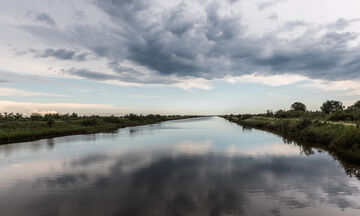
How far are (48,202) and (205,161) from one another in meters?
13.6

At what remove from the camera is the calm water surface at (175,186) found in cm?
1040

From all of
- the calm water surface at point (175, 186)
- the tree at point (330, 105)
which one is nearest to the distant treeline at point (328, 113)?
the tree at point (330, 105)

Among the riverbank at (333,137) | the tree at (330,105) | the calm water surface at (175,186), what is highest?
the tree at (330,105)

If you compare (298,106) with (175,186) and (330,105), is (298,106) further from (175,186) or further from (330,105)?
(175,186)

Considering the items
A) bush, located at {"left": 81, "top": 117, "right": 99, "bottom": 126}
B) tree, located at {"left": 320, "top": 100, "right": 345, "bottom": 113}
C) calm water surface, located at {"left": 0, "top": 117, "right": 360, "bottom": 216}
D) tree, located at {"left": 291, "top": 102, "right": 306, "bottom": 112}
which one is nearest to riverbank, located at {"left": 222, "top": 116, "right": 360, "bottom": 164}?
calm water surface, located at {"left": 0, "top": 117, "right": 360, "bottom": 216}

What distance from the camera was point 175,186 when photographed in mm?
13820

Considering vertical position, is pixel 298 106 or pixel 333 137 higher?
pixel 298 106

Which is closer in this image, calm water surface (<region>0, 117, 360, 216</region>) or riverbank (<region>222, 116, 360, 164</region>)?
calm water surface (<region>0, 117, 360, 216</region>)

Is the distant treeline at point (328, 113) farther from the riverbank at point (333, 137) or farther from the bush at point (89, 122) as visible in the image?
the bush at point (89, 122)

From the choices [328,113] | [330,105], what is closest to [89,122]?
[328,113]

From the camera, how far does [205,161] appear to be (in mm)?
21141

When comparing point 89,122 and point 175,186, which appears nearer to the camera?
point 175,186

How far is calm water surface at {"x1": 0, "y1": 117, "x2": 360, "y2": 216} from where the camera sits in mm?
10398

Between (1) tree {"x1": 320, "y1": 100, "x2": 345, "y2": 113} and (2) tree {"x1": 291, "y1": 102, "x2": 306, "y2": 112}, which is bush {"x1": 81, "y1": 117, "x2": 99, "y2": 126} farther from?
(2) tree {"x1": 291, "y1": 102, "x2": 306, "y2": 112}
